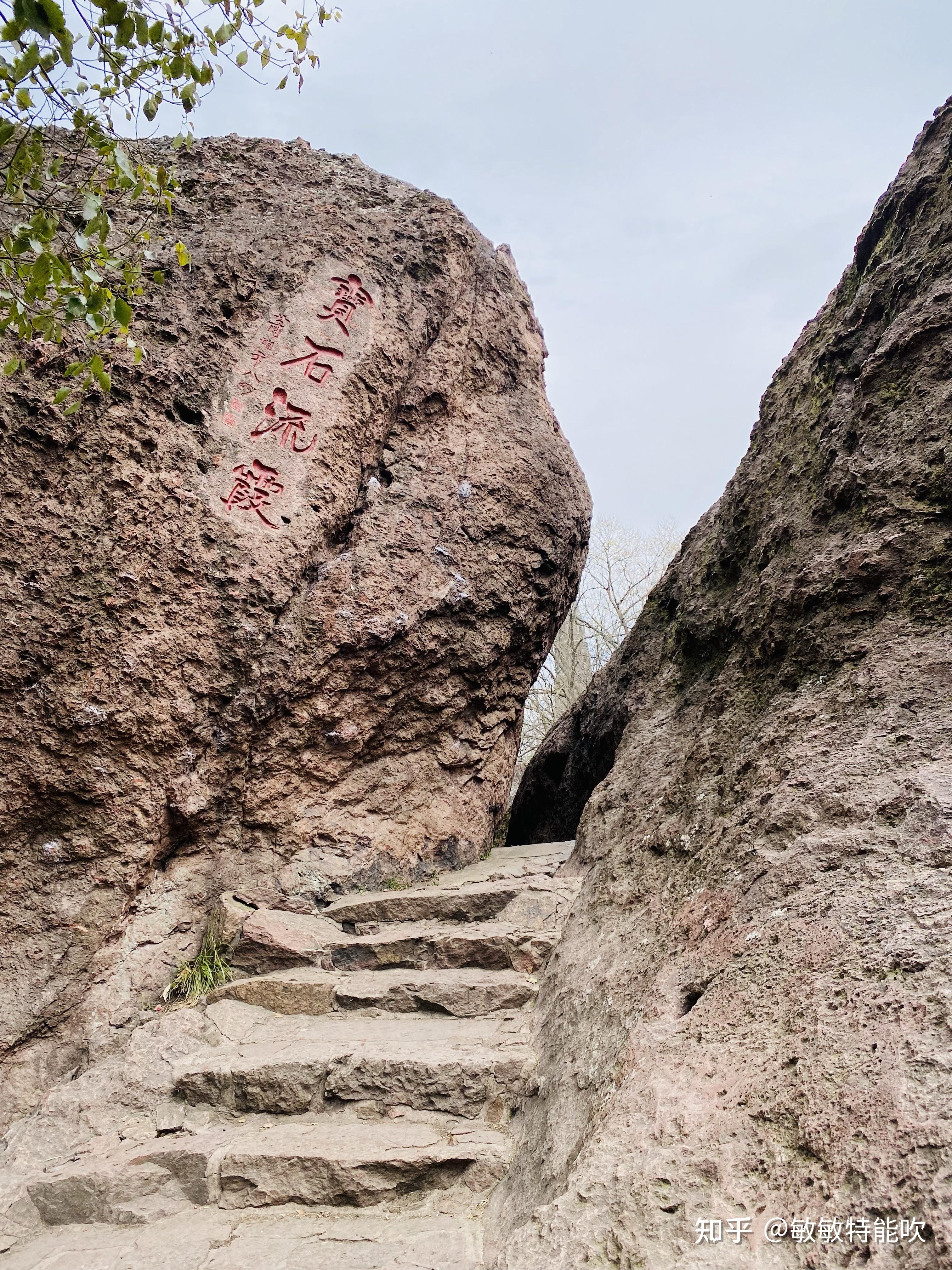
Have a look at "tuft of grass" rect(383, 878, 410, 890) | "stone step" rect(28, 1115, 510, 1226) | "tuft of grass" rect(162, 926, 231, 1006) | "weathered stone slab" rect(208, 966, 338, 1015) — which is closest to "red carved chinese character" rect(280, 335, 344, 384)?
"tuft of grass" rect(383, 878, 410, 890)

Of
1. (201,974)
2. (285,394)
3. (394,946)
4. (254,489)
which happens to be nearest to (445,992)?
(394,946)

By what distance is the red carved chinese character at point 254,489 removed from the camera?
479cm

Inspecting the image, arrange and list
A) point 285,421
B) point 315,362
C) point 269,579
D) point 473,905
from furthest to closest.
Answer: point 315,362, point 285,421, point 269,579, point 473,905

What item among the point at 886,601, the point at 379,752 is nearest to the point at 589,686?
the point at 379,752

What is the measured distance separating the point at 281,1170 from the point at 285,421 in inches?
160

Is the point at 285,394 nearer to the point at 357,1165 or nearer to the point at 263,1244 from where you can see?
the point at 357,1165

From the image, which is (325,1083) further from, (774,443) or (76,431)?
(774,443)

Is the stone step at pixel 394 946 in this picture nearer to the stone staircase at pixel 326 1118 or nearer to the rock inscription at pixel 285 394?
the stone staircase at pixel 326 1118

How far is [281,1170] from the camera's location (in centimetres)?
288

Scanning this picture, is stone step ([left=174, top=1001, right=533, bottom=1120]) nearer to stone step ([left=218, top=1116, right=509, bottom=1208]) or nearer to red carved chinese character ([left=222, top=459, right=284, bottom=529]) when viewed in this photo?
stone step ([left=218, top=1116, right=509, bottom=1208])

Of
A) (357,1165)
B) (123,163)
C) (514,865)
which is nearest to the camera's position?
(123,163)

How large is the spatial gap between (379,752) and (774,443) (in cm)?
313

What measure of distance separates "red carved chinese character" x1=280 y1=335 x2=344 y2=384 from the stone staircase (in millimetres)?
3379

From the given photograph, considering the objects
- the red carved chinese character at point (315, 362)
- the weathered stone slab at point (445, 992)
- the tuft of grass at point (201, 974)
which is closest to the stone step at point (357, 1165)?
the weathered stone slab at point (445, 992)
